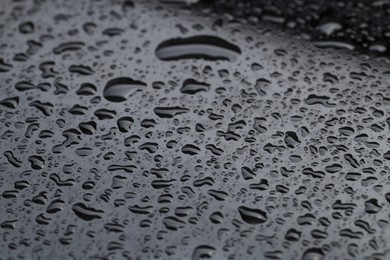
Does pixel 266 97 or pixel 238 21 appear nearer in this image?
pixel 266 97

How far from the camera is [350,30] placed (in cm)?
126

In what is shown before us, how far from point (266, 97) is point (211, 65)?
0.41 feet

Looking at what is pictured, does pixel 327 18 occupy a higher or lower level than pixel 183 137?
higher

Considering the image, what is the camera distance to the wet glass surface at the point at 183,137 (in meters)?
0.94

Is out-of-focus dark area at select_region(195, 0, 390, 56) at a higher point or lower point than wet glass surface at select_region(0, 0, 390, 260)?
higher

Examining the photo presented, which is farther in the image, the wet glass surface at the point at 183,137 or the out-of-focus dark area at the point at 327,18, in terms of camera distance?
the out-of-focus dark area at the point at 327,18

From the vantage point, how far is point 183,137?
3.53ft

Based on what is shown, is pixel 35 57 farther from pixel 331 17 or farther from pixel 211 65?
pixel 331 17

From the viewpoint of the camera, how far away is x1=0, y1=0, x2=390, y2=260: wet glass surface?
94cm

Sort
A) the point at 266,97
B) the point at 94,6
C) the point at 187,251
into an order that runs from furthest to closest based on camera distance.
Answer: the point at 94,6 → the point at 266,97 → the point at 187,251

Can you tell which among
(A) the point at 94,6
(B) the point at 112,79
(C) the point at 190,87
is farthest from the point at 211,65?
(A) the point at 94,6

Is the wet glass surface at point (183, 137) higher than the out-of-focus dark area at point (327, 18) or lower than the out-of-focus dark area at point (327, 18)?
lower

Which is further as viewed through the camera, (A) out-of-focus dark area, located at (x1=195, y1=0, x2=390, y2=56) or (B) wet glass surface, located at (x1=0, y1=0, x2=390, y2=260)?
(A) out-of-focus dark area, located at (x1=195, y1=0, x2=390, y2=56)

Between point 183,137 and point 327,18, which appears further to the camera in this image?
point 327,18
